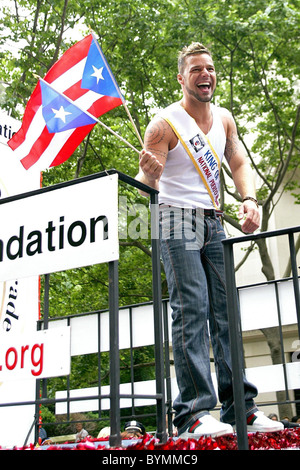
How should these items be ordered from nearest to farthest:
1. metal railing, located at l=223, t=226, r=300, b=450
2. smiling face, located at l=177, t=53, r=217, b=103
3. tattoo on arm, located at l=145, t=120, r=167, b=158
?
metal railing, located at l=223, t=226, r=300, b=450 → tattoo on arm, located at l=145, t=120, r=167, b=158 → smiling face, located at l=177, t=53, r=217, b=103

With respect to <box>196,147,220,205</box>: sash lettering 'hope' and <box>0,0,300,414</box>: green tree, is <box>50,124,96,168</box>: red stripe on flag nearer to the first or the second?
<box>196,147,220,205</box>: sash lettering 'hope'

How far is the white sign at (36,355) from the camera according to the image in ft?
8.36

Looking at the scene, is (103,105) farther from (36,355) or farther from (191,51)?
(36,355)

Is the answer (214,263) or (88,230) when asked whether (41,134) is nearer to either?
(214,263)

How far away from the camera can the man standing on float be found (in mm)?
3168

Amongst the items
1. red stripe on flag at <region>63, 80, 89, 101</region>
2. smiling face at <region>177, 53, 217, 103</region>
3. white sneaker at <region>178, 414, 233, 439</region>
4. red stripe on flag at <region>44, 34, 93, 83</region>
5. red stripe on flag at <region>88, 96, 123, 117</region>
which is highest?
red stripe on flag at <region>44, 34, 93, 83</region>

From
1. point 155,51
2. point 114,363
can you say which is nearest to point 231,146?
point 114,363

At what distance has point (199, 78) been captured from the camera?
358 cm

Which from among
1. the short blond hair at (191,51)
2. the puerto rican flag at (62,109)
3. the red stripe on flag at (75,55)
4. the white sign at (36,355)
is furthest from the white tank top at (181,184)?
the red stripe on flag at (75,55)

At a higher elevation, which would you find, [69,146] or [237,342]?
[69,146]

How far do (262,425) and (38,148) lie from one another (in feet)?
9.53

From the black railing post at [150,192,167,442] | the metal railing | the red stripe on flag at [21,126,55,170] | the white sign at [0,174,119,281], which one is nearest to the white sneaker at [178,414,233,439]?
the black railing post at [150,192,167,442]
